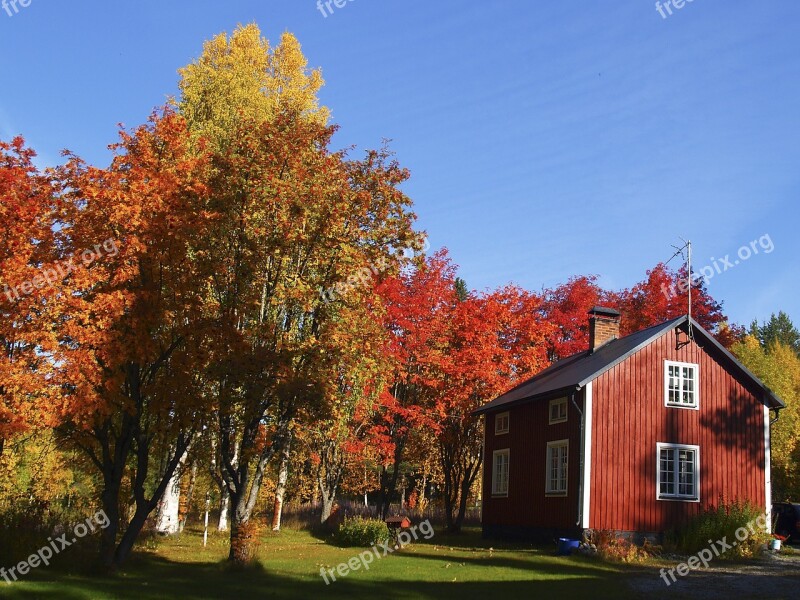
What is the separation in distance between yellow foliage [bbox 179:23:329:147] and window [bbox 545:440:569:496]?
581 inches

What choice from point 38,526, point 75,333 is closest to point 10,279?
point 75,333

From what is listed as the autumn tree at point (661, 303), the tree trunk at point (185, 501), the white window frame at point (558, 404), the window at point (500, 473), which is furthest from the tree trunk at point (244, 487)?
the autumn tree at point (661, 303)

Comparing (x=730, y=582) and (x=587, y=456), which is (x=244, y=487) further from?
(x=730, y=582)

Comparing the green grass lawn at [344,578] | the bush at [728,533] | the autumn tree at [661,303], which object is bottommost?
the green grass lawn at [344,578]

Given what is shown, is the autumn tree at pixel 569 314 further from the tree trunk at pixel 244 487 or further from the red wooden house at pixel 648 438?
the tree trunk at pixel 244 487

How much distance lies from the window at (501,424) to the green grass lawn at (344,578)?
21.6 feet

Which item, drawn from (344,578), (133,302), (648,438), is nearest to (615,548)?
(648,438)

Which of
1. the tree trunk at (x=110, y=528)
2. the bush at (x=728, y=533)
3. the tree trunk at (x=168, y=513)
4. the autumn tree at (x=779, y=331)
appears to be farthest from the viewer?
the autumn tree at (x=779, y=331)

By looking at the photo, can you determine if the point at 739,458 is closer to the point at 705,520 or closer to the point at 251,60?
the point at 705,520

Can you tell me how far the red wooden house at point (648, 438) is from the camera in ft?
78.4

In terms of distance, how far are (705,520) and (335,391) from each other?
12504 millimetres

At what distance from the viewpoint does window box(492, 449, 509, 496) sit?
29422 millimetres

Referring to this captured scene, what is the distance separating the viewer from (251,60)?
33125 millimetres

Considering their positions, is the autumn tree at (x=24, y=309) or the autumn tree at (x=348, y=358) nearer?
the autumn tree at (x=24, y=309)
